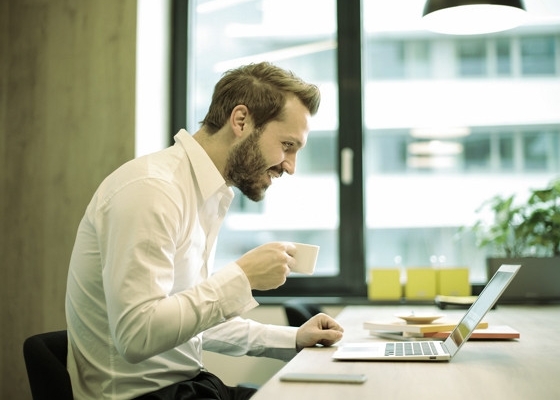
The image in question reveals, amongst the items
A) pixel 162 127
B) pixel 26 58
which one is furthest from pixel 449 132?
pixel 26 58

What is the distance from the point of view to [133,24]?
3.34 metres

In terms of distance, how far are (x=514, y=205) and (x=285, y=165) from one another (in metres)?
1.95

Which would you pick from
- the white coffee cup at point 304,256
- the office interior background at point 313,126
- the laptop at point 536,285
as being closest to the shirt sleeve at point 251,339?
the white coffee cup at point 304,256

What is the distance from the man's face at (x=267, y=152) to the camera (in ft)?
5.91

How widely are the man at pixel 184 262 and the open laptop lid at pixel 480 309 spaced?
32cm

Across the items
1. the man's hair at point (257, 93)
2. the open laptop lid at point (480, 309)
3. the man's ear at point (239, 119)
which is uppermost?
the man's hair at point (257, 93)

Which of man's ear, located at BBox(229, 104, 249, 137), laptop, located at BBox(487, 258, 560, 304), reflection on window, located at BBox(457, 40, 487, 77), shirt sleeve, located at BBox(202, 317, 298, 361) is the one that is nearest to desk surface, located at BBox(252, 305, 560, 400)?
shirt sleeve, located at BBox(202, 317, 298, 361)

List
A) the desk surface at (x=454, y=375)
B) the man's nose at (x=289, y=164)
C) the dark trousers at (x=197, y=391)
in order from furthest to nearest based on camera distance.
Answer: the man's nose at (x=289, y=164) < the dark trousers at (x=197, y=391) < the desk surface at (x=454, y=375)

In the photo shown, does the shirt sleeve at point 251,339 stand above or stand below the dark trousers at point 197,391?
above

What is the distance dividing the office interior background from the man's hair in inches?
60.7

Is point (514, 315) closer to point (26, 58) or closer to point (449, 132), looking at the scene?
point (449, 132)

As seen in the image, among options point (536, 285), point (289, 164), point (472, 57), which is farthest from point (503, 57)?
point (289, 164)

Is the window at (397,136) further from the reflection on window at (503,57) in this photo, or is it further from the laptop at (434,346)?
the laptop at (434,346)

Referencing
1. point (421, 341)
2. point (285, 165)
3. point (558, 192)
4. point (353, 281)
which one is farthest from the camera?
point (353, 281)
